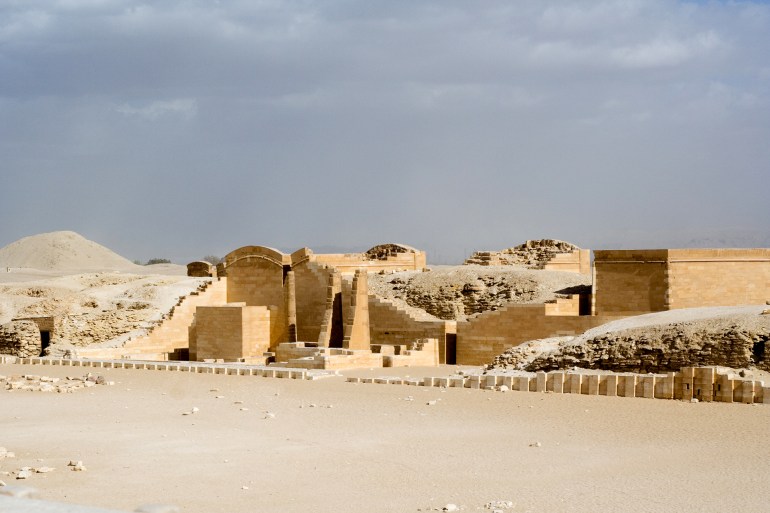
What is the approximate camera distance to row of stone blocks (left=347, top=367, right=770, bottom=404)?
15.7 metres

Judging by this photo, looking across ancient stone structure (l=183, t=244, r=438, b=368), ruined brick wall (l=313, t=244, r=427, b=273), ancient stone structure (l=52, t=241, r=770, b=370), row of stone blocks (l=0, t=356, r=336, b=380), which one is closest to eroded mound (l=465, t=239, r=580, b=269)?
ruined brick wall (l=313, t=244, r=427, b=273)

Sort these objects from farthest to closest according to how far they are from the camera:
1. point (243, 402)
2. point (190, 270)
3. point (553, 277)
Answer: point (190, 270) < point (553, 277) < point (243, 402)

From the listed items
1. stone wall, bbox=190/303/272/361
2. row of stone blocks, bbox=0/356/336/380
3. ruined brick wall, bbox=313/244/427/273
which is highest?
ruined brick wall, bbox=313/244/427/273

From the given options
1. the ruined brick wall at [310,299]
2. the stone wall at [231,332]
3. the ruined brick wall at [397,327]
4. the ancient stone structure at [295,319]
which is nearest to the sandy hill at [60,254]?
the ancient stone structure at [295,319]

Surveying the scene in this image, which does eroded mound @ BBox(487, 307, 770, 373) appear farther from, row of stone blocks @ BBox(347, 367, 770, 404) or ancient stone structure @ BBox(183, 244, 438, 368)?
ancient stone structure @ BBox(183, 244, 438, 368)

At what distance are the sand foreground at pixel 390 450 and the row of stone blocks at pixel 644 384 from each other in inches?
14.4

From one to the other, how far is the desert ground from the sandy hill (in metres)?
51.7

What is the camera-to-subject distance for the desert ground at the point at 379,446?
1033 centimetres

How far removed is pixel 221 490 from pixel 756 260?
18.6m

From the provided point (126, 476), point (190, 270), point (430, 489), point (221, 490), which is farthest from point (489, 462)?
point (190, 270)

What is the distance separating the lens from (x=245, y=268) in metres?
30.8

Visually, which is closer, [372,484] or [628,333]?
[372,484]

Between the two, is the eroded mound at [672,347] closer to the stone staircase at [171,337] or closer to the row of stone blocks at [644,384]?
the row of stone blocks at [644,384]

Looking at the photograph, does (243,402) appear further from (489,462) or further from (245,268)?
(245,268)
